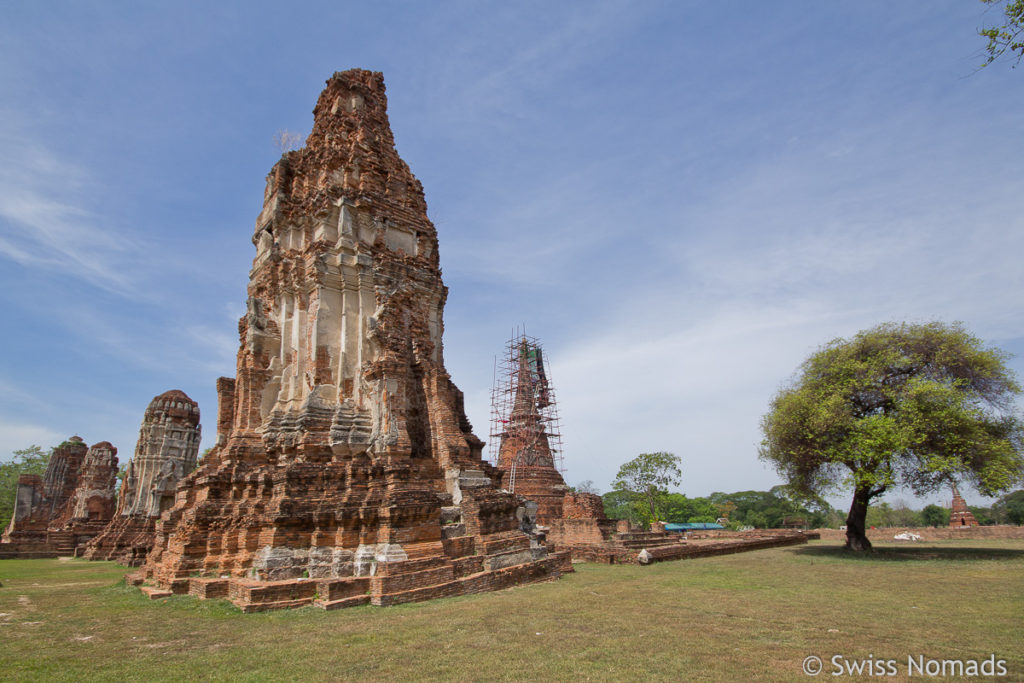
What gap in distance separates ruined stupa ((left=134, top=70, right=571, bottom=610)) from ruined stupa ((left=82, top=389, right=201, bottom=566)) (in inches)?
534

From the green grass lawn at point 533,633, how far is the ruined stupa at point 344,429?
Result: 84 cm

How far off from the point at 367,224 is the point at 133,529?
18489 millimetres

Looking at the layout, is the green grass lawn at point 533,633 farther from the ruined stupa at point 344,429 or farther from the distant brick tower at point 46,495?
the distant brick tower at point 46,495

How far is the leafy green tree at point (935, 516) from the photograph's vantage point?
5894 centimetres

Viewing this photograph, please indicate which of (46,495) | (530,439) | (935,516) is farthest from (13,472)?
(935,516)

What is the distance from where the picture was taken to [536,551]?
11.9 meters

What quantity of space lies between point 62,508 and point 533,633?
1458 inches

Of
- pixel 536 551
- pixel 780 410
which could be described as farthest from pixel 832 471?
pixel 536 551

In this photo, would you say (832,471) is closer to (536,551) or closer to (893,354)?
(893,354)

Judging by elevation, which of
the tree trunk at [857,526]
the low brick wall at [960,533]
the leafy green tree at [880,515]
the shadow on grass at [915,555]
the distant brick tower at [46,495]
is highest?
the distant brick tower at [46,495]

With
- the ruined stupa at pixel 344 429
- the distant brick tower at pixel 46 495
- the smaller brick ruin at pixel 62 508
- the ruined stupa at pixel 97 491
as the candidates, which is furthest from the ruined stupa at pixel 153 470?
the ruined stupa at pixel 344 429

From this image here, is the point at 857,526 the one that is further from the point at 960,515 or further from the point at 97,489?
the point at 97,489

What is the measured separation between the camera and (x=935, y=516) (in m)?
59.6

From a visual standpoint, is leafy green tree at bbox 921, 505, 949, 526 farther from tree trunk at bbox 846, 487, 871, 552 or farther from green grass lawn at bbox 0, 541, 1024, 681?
green grass lawn at bbox 0, 541, 1024, 681
